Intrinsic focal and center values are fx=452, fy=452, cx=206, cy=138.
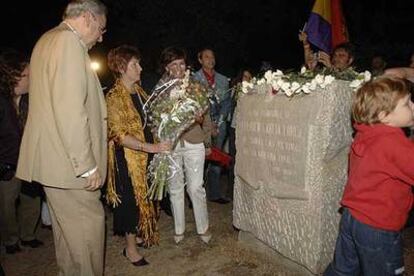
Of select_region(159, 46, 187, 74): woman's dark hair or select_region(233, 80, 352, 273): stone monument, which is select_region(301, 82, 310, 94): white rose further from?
select_region(159, 46, 187, 74): woman's dark hair

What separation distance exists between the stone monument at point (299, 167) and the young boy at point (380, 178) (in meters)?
0.64

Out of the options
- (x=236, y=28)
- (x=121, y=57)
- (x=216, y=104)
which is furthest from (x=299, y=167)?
(x=236, y=28)

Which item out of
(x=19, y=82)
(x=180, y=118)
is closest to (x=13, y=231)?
(x=19, y=82)

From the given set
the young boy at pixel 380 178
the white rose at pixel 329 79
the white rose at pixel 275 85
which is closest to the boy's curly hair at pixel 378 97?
the young boy at pixel 380 178

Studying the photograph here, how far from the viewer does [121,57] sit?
4.21 m

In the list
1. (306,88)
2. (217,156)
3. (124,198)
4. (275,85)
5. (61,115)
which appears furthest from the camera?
(217,156)

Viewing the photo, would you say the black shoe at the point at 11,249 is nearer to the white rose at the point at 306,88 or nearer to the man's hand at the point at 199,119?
the man's hand at the point at 199,119

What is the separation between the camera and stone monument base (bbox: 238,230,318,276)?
4.02 m

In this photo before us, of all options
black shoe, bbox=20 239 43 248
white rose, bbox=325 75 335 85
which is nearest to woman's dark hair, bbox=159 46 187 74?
white rose, bbox=325 75 335 85

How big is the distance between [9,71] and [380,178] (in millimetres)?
3716

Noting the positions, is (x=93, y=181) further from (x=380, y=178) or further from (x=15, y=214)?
(x=15, y=214)

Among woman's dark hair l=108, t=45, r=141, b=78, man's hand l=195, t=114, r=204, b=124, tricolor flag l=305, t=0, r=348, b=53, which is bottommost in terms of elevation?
man's hand l=195, t=114, r=204, b=124

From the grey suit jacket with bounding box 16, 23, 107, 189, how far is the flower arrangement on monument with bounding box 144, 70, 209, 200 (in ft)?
3.56

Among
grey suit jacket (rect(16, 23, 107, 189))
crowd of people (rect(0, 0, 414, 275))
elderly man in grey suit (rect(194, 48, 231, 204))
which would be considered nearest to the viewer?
crowd of people (rect(0, 0, 414, 275))
